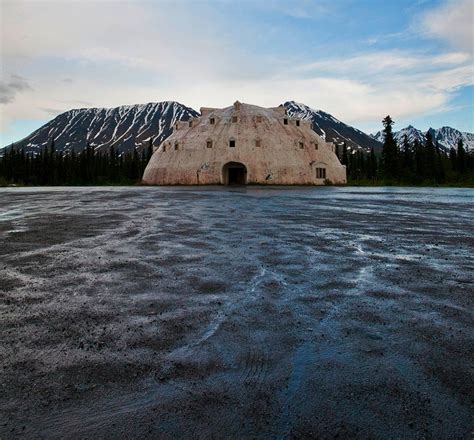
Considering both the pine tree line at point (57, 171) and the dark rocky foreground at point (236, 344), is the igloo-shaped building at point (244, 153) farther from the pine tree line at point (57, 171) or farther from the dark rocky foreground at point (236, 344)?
the dark rocky foreground at point (236, 344)

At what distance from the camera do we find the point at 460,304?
371 centimetres

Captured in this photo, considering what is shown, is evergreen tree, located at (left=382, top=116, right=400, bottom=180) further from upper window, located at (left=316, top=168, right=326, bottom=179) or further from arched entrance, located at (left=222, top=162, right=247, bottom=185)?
arched entrance, located at (left=222, top=162, right=247, bottom=185)

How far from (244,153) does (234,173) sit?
3.48 meters

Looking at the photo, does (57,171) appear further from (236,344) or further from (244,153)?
(236,344)

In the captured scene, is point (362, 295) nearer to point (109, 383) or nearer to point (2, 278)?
point (109, 383)

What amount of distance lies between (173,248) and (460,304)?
4285 mm

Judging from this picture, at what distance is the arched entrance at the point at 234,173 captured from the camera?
4641 centimetres

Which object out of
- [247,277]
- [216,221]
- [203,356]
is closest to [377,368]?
[203,356]

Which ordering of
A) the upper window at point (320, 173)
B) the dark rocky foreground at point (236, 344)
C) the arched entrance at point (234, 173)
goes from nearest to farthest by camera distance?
the dark rocky foreground at point (236, 344) → the arched entrance at point (234, 173) → the upper window at point (320, 173)

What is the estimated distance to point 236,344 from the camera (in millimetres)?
2842

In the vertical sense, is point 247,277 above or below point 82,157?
below

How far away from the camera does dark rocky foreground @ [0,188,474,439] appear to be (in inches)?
77.7

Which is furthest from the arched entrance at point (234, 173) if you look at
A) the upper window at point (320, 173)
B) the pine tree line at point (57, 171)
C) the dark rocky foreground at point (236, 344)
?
the dark rocky foreground at point (236, 344)

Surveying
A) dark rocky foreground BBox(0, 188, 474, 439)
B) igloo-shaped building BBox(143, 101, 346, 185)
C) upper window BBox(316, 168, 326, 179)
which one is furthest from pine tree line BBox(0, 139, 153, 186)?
dark rocky foreground BBox(0, 188, 474, 439)
